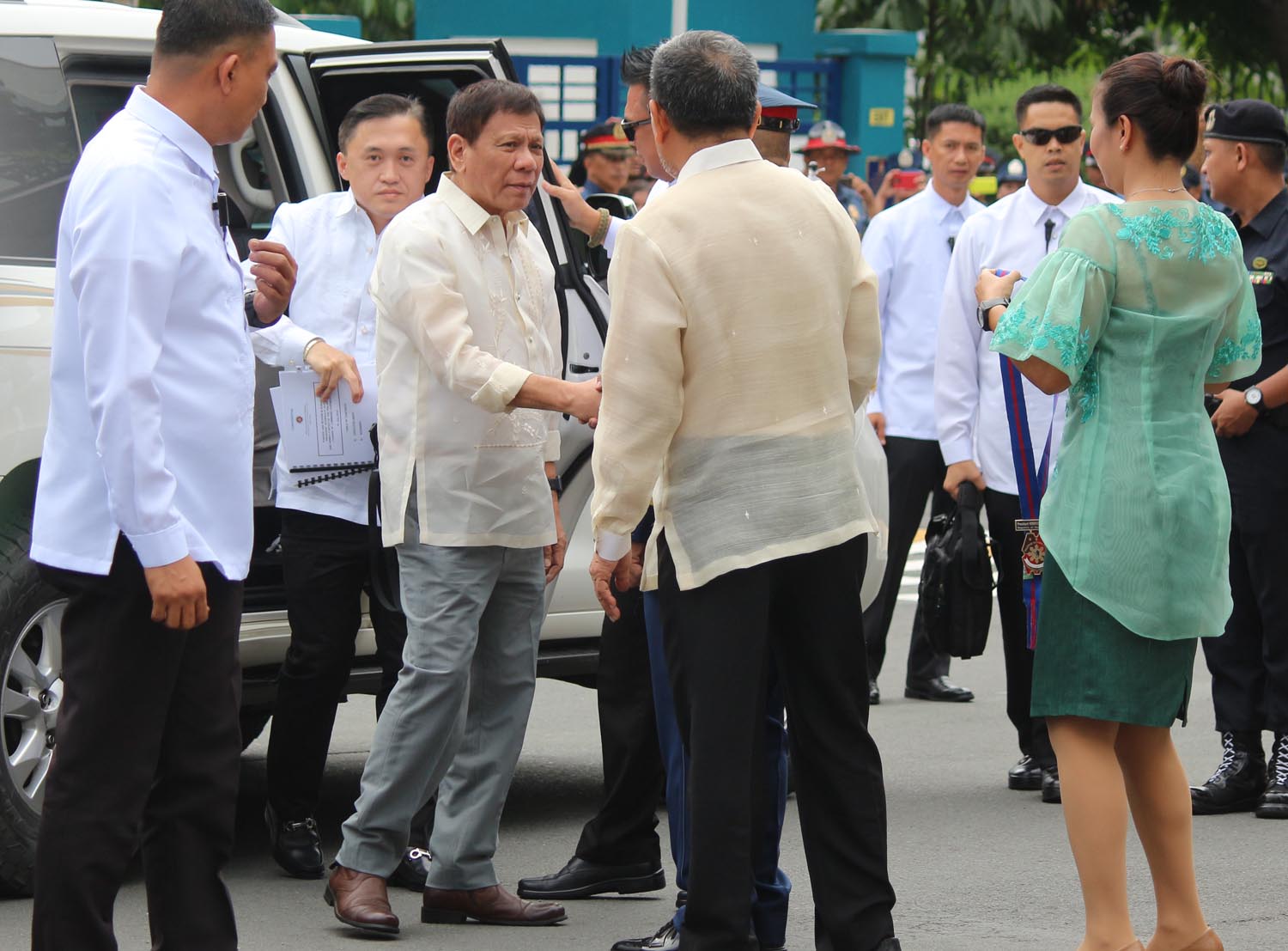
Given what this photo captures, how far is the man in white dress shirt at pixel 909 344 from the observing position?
7871 millimetres

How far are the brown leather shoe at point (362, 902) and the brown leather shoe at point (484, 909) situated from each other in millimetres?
136

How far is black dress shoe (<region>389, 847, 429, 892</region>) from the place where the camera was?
5.52m

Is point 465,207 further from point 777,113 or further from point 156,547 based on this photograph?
point 156,547

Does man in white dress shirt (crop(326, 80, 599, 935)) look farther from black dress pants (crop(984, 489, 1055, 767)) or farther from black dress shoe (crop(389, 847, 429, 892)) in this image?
black dress pants (crop(984, 489, 1055, 767))

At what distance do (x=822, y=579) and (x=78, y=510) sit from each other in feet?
4.91

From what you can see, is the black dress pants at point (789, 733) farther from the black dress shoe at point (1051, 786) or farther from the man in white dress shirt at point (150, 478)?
the black dress shoe at point (1051, 786)

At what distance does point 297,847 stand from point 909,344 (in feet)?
11.2

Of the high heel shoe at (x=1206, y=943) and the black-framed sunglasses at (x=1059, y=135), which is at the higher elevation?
the black-framed sunglasses at (x=1059, y=135)

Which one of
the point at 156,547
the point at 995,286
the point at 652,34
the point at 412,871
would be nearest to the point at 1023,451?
the point at 995,286

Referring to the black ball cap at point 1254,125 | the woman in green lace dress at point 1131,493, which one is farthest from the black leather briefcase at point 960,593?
the woman in green lace dress at point 1131,493

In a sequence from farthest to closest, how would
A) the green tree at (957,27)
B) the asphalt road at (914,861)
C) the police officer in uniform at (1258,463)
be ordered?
the green tree at (957,27) → the police officer in uniform at (1258,463) → the asphalt road at (914,861)

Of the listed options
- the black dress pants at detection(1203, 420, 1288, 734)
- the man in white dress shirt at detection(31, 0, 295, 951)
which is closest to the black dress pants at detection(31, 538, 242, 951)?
the man in white dress shirt at detection(31, 0, 295, 951)

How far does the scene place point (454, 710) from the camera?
5047 millimetres

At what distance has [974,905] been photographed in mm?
5375
